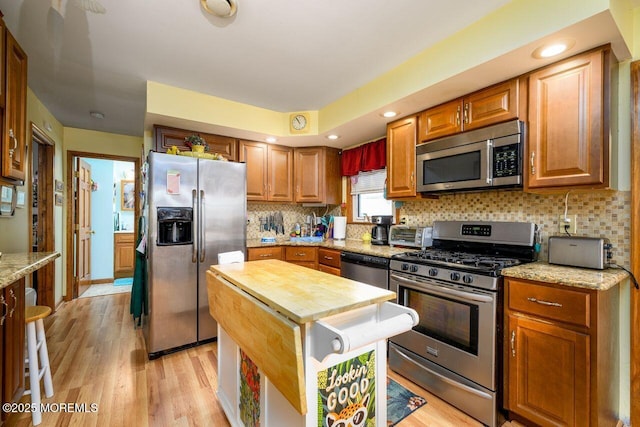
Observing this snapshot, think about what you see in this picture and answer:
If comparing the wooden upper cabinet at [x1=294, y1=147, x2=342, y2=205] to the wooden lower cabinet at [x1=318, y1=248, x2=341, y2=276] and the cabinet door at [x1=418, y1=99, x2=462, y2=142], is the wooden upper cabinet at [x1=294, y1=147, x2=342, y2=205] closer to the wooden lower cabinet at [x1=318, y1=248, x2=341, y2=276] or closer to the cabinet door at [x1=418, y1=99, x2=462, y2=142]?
the wooden lower cabinet at [x1=318, y1=248, x2=341, y2=276]

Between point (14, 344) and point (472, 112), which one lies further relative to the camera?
point (472, 112)

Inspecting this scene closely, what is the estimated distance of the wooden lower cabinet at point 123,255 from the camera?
542 centimetres

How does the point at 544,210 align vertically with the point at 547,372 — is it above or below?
above

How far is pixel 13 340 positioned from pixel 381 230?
293cm

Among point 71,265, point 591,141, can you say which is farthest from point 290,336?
point 71,265

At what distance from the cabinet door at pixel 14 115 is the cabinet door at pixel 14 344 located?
2.26ft

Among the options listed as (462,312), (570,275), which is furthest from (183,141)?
(570,275)

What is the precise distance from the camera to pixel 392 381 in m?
2.20

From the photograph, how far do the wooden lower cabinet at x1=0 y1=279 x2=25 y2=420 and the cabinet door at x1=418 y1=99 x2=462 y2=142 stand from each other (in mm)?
2977

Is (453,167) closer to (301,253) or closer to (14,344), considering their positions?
(301,253)

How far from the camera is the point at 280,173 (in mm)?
3734

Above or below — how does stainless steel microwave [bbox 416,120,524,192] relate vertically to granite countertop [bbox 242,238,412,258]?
above

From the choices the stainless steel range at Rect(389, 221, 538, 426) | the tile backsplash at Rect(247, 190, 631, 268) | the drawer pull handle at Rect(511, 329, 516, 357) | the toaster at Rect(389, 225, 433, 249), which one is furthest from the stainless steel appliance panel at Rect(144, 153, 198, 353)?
the drawer pull handle at Rect(511, 329, 516, 357)

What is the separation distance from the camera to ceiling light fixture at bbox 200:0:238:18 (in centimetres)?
165
